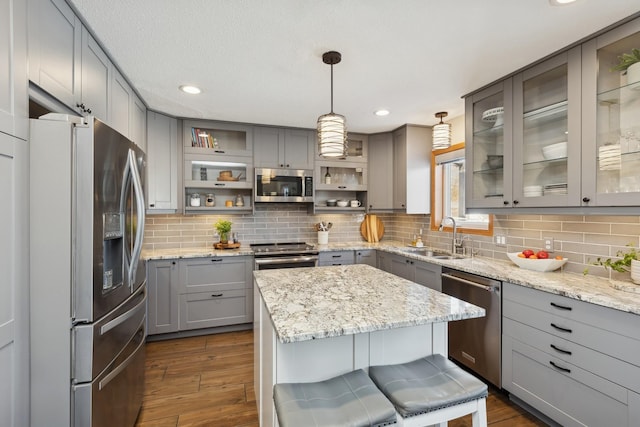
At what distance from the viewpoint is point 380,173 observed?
167 inches

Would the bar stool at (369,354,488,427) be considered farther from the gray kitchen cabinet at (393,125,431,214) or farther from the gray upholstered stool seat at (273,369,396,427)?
the gray kitchen cabinet at (393,125,431,214)

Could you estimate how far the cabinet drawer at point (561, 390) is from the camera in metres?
1.61

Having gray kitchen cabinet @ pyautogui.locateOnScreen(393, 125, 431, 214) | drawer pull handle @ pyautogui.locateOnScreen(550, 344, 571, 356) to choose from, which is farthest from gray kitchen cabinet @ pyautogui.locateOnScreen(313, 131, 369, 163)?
drawer pull handle @ pyautogui.locateOnScreen(550, 344, 571, 356)

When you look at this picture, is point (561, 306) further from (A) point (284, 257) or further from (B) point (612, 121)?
(A) point (284, 257)

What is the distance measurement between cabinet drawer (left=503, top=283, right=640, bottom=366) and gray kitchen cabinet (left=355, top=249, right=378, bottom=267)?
6.34ft

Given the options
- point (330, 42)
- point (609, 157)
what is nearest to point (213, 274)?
point (330, 42)

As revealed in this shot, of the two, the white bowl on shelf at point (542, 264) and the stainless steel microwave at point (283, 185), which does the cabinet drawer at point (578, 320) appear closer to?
the white bowl on shelf at point (542, 264)

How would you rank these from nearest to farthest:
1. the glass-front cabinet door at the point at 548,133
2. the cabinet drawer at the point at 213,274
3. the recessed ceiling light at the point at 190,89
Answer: the glass-front cabinet door at the point at 548,133 < the recessed ceiling light at the point at 190,89 < the cabinet drawer at the point at 213,274

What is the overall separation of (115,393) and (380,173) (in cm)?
358

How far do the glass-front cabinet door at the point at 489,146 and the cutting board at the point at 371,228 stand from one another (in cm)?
186

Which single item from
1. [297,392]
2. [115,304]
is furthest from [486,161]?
[115,304]

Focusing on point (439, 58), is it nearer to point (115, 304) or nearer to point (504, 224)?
point (504, 224)

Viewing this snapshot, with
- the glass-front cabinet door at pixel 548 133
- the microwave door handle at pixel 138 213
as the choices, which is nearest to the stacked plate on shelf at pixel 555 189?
the glass-front cabinet door at pixel 548 133

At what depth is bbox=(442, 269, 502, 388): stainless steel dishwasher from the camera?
2.25m
